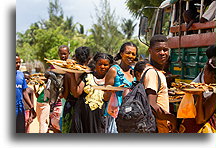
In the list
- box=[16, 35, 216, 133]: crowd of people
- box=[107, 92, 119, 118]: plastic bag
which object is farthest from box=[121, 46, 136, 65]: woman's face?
box=[107, 92, 119, 118]: plastic bag

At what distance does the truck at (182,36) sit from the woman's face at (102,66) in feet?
3.46

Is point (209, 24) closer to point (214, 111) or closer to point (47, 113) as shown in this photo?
point (214, 111)

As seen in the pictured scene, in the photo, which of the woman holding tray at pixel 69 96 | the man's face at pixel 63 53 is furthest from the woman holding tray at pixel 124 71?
the man's face at pixel 63 53

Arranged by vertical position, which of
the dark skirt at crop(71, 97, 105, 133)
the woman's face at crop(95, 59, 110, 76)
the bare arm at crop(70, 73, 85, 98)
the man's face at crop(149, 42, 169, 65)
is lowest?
the dark skirt at crop(71, 97, 105, 133)

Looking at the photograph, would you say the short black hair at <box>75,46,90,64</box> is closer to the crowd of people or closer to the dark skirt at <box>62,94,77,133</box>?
the crowd of people

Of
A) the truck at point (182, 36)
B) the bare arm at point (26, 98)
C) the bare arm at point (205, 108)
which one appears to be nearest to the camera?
the bare arm at point (205, 108)

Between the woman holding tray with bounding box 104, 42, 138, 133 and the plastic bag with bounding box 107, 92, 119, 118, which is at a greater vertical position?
the woman holding tray with bounding box 104, 42, 138, 133

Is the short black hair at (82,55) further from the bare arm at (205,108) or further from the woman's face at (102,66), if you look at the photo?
the bare arm at (205,108)

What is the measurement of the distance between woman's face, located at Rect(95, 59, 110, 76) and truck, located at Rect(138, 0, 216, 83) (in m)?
1.05

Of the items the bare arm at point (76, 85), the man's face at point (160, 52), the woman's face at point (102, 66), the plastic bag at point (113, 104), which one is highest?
the man's face at point (160, 52)

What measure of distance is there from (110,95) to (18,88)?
3.18ft

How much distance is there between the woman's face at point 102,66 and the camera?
307 cm

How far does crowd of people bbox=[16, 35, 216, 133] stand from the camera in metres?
2.14

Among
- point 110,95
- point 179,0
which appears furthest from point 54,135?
point 179,0
